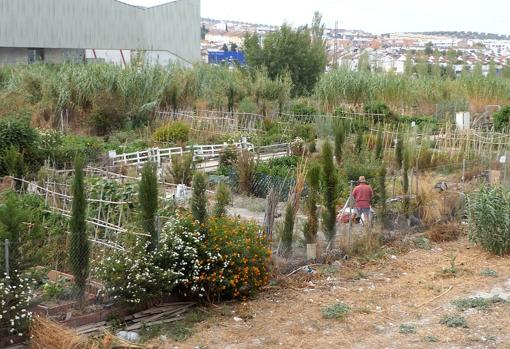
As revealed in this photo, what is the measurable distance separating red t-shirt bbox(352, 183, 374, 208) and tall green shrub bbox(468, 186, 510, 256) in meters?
1.91

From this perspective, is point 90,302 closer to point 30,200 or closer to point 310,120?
point 30,200

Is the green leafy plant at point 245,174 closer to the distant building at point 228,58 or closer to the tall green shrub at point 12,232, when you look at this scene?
the tall green shrub at point 12,232

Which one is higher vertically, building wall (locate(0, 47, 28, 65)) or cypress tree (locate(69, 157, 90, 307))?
building wall (locate(0, 47, 28, 65))

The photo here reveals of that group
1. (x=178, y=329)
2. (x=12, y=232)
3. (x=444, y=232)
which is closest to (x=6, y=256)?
(x=12, y=232)

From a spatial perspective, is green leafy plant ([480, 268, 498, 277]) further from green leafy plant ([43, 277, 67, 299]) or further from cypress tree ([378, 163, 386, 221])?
green leafy plant ([43, 277, 67, 299])

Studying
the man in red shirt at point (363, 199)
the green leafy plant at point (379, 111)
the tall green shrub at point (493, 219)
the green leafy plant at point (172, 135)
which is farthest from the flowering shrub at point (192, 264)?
the green leafy plant at point (379, 111)

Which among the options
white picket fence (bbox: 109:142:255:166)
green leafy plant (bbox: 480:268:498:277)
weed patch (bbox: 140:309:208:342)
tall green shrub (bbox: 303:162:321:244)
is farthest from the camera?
white picket fence (bbox: 109:142:255:166)

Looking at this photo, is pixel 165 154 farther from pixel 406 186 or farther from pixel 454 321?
pixel 454 321

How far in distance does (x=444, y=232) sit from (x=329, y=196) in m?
3.06

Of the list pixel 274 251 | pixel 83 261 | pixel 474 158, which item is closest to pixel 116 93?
pixel 474 158

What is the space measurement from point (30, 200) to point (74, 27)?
113 feet

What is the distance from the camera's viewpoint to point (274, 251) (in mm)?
11086

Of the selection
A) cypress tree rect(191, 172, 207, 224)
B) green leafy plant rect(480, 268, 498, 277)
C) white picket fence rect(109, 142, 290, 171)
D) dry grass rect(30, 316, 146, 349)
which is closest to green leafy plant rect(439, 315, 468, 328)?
green leafy plant rect(480, 268, 498, 277)

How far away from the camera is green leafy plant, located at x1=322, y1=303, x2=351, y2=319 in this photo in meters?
9.09
